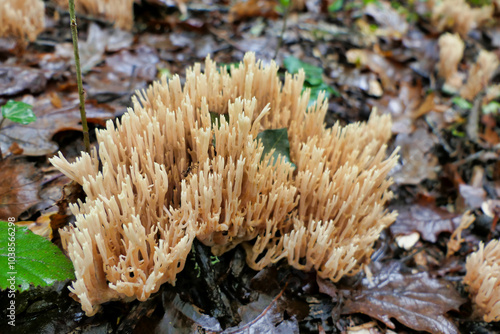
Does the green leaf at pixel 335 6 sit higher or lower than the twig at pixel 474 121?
higher

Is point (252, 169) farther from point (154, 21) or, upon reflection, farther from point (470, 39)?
point (470, 39)

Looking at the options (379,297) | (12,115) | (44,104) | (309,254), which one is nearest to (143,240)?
(309,254)

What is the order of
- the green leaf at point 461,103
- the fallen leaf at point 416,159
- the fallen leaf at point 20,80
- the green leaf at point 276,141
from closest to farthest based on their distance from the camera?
the green leaf at point 276,141 → the fallen leaf at point 20,80 → the fallen leaf at point 416,159 → the green leaf at point 461,103

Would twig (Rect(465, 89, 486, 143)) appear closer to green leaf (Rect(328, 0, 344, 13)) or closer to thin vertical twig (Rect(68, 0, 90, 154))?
green leaf (Rect(328, 0, 344, 13))

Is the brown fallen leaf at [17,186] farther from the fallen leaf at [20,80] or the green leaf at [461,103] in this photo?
the green leaf at [461,103]

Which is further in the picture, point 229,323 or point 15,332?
point 229,323

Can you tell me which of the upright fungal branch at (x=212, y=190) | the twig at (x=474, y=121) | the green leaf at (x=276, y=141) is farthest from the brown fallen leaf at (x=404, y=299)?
the twig at (x=474, y=121)

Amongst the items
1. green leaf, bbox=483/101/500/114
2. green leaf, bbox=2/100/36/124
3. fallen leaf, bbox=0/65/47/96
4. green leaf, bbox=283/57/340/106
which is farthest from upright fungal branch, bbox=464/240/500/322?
fallen leaf, bbox=0/65/47/96
